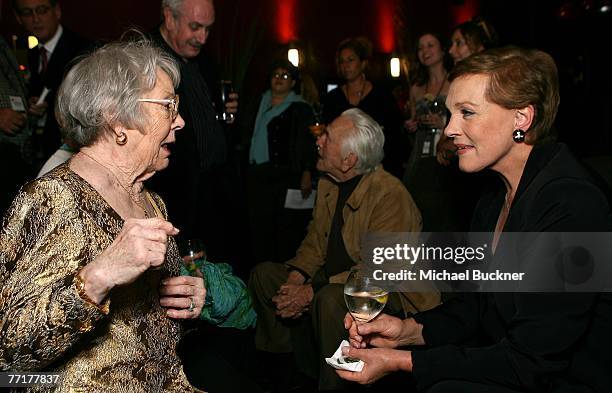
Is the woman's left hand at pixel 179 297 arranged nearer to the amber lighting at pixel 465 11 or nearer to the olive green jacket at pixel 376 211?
the olive green jacket at pixel 376 211

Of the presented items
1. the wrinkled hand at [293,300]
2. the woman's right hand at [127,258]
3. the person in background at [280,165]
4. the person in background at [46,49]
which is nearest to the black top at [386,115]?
the person in background at [280,165]

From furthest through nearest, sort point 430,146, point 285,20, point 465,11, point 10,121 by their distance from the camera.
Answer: point 465,11, point 285,20, point 430,146, point 10,121

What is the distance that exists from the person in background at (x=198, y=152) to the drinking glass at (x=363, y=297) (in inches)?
66.0

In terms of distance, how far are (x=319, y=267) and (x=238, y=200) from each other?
667 millimetres

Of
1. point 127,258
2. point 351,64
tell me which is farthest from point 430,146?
point 127,258

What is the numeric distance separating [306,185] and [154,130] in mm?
3139

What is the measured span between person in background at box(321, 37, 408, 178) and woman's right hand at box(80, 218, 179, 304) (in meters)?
3.76

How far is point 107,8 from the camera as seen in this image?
22.8ft

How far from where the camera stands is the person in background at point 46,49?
3775 mm

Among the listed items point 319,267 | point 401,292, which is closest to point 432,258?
point 401,292

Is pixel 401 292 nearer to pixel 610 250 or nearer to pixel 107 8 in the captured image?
pixel 610 250

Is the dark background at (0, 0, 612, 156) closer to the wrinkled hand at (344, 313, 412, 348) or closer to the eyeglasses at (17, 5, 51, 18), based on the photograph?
the eyeglasses at (17, 5, 51, 18)

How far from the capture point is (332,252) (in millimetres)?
3463

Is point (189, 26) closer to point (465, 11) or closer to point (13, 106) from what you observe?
point (13, 106)
